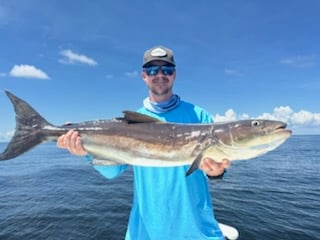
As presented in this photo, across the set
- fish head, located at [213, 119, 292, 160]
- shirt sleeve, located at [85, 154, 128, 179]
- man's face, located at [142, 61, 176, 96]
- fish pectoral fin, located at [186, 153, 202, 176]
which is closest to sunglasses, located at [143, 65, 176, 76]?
man's face, located at [142, 61, 176, 96]

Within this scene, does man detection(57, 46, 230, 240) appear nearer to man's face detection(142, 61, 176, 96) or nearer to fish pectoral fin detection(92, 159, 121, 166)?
fish pectoral fin detection(92, 159, 121, 166)

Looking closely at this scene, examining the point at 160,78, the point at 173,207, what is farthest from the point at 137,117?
the point at 173,207

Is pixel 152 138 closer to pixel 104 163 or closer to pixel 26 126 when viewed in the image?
pixel 104 163

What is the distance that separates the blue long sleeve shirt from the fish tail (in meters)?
1.93

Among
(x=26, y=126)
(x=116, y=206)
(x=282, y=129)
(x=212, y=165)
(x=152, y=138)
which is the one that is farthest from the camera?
(x=116, y=206)

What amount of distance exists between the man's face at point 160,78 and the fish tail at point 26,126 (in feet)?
6.59

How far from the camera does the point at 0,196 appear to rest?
864 inches

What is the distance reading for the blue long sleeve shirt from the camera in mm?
4352

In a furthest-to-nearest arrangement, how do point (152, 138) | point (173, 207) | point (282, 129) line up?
point (152, 138)
point (173, 207)
point (282, 129)

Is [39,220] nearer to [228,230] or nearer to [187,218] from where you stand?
[228,230]

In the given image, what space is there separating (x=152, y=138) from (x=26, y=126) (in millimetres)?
2289

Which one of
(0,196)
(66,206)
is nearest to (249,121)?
(66,206)

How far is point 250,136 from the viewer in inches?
159

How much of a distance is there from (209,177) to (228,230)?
2.47 metres
